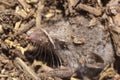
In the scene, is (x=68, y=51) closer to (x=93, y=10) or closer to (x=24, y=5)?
(x=93, y=10)

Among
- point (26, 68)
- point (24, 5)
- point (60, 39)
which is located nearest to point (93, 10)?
point (60, 39)

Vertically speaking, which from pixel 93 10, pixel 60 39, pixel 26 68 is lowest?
pixel 26 68

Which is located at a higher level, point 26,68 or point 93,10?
point 93,10

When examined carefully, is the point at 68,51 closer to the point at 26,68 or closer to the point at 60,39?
the point at 60,39

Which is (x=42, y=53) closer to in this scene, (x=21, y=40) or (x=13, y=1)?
(x=21, y=40)

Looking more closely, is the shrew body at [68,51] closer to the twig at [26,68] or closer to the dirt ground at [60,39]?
the dirt ground at [60,39]

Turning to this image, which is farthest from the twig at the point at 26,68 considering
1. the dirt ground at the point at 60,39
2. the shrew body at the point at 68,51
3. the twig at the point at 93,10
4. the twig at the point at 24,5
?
the twig at the point at 93,10

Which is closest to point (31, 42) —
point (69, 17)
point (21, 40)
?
point (21, 40)

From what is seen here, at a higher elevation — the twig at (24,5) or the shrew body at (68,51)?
the twig at (24,5)
